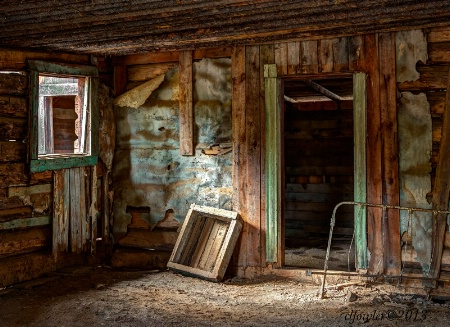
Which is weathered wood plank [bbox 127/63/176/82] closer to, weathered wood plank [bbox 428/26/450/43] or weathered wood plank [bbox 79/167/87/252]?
weathered wood plank [bbox 79/167/87/252]

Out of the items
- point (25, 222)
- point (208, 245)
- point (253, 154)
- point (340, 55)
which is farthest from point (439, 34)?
point (25, 222)

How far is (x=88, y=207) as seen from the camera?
6.88 meters

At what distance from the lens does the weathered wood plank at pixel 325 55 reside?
579 centimetres

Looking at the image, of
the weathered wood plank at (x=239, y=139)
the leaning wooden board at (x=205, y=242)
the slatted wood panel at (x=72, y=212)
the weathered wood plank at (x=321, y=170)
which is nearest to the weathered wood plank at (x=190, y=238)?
the leaning wooden board at (x=205, y=242)

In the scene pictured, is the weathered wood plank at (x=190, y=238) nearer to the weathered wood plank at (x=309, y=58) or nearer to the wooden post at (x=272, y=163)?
the wooden post at (x=272, y=163)

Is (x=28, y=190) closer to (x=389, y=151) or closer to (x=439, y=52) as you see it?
(x=389, y=151)

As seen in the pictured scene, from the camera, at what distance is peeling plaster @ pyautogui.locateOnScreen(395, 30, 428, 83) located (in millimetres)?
5410

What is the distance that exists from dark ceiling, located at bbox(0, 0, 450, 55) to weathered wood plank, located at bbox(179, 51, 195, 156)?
20.4 inches

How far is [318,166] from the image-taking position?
9.74 metres

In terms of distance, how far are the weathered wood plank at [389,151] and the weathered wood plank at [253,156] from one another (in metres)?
1.46

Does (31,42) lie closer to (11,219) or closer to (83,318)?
(11,219)

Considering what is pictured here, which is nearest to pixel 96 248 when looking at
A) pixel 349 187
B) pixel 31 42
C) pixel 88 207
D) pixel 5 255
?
pixel 88 207

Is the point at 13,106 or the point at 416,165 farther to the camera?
the point at 13,106

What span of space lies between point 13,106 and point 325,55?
12.0ft
